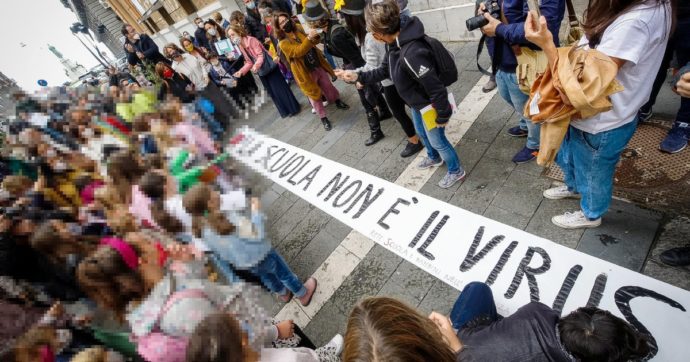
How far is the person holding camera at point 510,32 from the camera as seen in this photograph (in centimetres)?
235

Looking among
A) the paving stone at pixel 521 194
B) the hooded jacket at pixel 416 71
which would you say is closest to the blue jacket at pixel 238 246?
the hooded jacket at pixel 416 71

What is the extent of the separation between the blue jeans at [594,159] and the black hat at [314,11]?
9.91 feet

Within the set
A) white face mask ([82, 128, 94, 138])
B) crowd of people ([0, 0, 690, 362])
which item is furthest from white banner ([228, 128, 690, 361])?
white face mask ([82, 128, 94, 138])

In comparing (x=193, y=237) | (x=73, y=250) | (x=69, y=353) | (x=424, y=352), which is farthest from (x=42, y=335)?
(x=424, y=352)

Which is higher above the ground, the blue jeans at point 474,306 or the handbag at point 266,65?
the handbag at point 266,65

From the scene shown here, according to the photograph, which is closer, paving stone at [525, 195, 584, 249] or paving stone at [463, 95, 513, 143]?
paving stone at [525, 195, 584, 249]

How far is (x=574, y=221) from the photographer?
2455mm

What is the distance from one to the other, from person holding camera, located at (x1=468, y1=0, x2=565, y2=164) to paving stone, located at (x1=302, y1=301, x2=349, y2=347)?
2.35 metres

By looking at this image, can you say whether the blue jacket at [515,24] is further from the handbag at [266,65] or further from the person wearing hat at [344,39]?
the handbag at [266,65]

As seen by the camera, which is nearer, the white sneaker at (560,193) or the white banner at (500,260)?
the white banner at (500,260)

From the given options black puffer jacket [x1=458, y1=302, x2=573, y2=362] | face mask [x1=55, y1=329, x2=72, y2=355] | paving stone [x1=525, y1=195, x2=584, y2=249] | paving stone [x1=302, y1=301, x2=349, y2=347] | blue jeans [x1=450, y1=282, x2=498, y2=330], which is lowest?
paving stone [x1=525, y1=195, x2=584, y2=249]

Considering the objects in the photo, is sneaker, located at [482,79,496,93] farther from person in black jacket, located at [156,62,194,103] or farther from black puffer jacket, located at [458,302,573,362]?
person in black jacket, located at [156,62,194,103]

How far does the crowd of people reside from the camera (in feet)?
4.08

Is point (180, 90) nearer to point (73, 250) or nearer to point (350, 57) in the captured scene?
point (350, 57)
